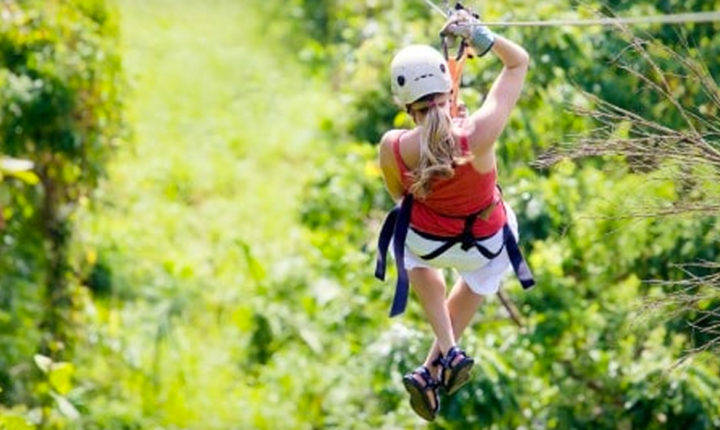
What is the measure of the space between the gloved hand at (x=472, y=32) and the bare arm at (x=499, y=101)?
1.8 inches

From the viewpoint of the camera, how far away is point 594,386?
788cm

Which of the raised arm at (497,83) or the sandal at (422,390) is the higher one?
the raised arm at (497,83)

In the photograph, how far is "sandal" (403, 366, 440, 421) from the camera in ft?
16.7

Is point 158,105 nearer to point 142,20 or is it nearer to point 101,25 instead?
point 142,20

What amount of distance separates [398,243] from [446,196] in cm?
24

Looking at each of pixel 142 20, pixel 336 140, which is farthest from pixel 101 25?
pixel 142 20

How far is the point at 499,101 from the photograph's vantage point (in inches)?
186

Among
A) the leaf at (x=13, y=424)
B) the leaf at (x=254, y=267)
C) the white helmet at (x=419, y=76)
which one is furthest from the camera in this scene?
the leaf at (x=254, y=267)

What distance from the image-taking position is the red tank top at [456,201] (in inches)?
190

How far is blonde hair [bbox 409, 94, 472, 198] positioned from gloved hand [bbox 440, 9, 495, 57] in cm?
19

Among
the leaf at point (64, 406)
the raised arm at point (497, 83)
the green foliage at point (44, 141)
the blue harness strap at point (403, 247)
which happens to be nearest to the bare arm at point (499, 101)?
the raised arm at point (497, 83)

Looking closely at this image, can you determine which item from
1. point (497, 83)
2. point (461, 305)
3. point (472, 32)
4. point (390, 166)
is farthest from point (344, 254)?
point (472, 32)

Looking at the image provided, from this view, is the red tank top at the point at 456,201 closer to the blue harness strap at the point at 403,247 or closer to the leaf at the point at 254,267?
the blue harness strap at the point at 403,247

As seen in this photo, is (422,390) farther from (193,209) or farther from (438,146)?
(193,209)
